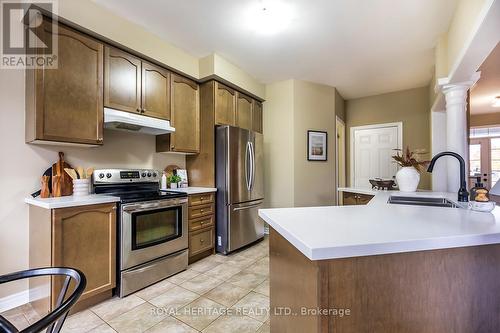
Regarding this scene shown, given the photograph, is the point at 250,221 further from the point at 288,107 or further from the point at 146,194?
the point at 288,107

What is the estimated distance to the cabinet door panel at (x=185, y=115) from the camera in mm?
2820

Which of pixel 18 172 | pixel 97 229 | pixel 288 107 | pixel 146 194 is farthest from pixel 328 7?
pixel 18 172

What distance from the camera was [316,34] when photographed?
250cm

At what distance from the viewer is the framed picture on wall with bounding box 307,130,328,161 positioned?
394cm

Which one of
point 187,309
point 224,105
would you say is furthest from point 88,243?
point 224,105

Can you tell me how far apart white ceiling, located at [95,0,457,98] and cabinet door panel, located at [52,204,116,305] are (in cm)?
184

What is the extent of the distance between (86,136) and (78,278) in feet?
5.49

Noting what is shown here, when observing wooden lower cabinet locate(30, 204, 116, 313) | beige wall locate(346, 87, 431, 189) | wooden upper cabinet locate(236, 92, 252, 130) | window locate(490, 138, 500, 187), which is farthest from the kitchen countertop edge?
window locate(490, 138, 500, 187)

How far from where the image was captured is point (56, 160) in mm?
2080

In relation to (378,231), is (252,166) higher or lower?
higher

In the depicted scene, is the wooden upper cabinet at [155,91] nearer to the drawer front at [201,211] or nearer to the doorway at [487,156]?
the drawer front at [201,211]

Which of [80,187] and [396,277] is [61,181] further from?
[396,277]

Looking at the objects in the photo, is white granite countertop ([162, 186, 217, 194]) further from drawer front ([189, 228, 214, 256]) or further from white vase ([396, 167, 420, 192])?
white vase ([396, 167, 420, 192])

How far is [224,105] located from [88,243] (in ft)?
7.22
